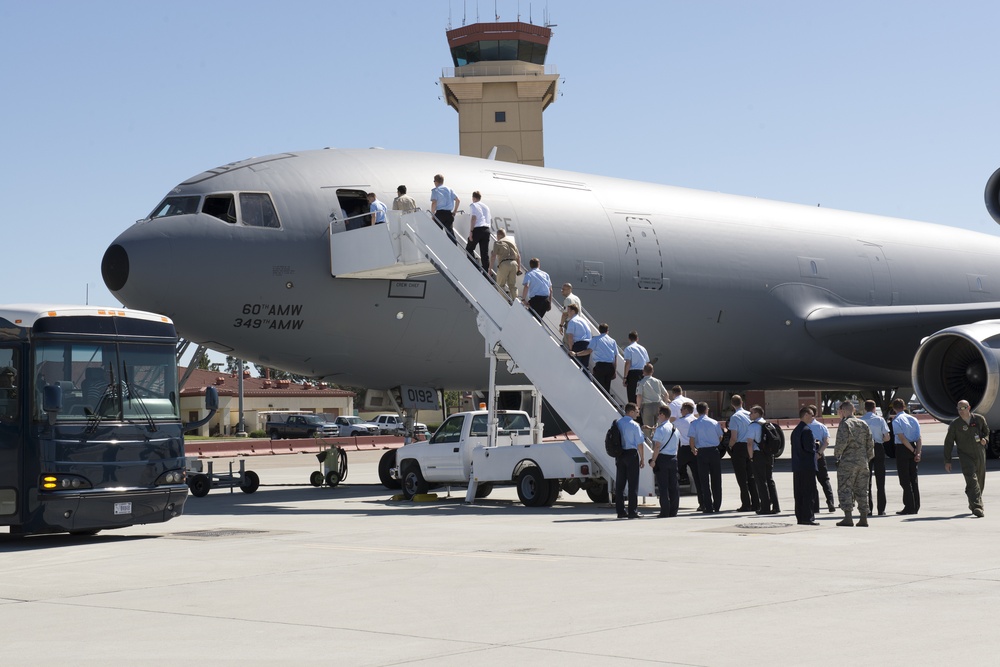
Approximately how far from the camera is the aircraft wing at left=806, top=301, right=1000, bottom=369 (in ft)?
86.3

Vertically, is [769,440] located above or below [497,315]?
below

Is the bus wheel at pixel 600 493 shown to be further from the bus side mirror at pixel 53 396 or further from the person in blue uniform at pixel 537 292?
the bus side mirror at pixel 53 396

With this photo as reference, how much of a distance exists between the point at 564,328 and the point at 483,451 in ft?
7.35

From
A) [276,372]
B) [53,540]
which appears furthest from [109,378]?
[276,372]

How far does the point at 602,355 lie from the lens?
18.1 meters

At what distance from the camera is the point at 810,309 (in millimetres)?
26797

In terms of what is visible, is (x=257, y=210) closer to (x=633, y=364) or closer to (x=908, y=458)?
(x=633, y=364)

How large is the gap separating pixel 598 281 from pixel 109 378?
34.4 feet

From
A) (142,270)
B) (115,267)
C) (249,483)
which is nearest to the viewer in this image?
(142,270)

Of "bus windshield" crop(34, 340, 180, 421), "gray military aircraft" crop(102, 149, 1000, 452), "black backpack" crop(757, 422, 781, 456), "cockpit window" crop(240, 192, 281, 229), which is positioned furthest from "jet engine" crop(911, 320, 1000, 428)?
"bus windshield" crop(34, 340, 180, 421)

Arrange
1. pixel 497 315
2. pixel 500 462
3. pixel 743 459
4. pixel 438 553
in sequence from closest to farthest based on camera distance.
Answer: pixel 438 553 < pixel 743 459 < pixel 500 462 < pixel 497 315

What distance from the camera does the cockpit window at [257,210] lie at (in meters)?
19.3

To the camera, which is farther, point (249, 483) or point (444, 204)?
point (249, 483)

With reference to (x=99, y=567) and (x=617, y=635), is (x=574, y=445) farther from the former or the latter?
(x=617, y=635)
